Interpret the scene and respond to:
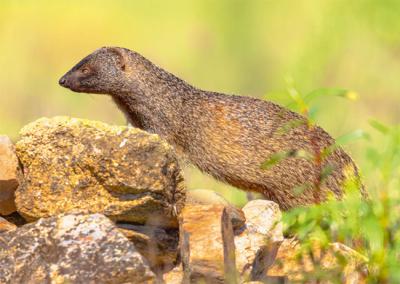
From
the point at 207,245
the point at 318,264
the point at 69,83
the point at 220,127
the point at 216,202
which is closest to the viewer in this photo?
the point at 318,264

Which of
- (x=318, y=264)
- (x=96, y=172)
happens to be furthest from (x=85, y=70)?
(x=318, y=264)

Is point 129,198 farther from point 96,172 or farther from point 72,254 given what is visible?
point 72,254

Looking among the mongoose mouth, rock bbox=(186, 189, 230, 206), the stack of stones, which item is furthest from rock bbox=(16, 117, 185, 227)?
the mongoose mouth

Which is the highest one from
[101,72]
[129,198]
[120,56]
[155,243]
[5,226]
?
[120,56]

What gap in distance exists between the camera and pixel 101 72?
574 centimetres

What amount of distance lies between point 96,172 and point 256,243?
0.71 m

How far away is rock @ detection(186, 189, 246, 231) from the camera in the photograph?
4.33m

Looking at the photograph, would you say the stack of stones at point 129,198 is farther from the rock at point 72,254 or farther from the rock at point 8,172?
the rock at point 72,254

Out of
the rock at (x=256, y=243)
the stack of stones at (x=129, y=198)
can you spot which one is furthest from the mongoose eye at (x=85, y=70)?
the stack of stones at (x=129, y=198)

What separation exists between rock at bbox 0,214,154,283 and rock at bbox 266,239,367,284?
1.68 ft

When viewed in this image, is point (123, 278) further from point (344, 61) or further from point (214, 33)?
point (214, 33)

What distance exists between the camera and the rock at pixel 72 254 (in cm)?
361

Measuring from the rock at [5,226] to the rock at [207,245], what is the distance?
627mm

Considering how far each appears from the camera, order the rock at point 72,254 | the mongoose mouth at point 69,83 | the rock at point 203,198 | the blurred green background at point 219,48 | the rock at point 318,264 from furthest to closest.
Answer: the blurred green background at point 219,48 < the mongoose mouth at point 69,83 < the rock at point 203,198 < the rock at point 72,254 < the rock at point 318,264
